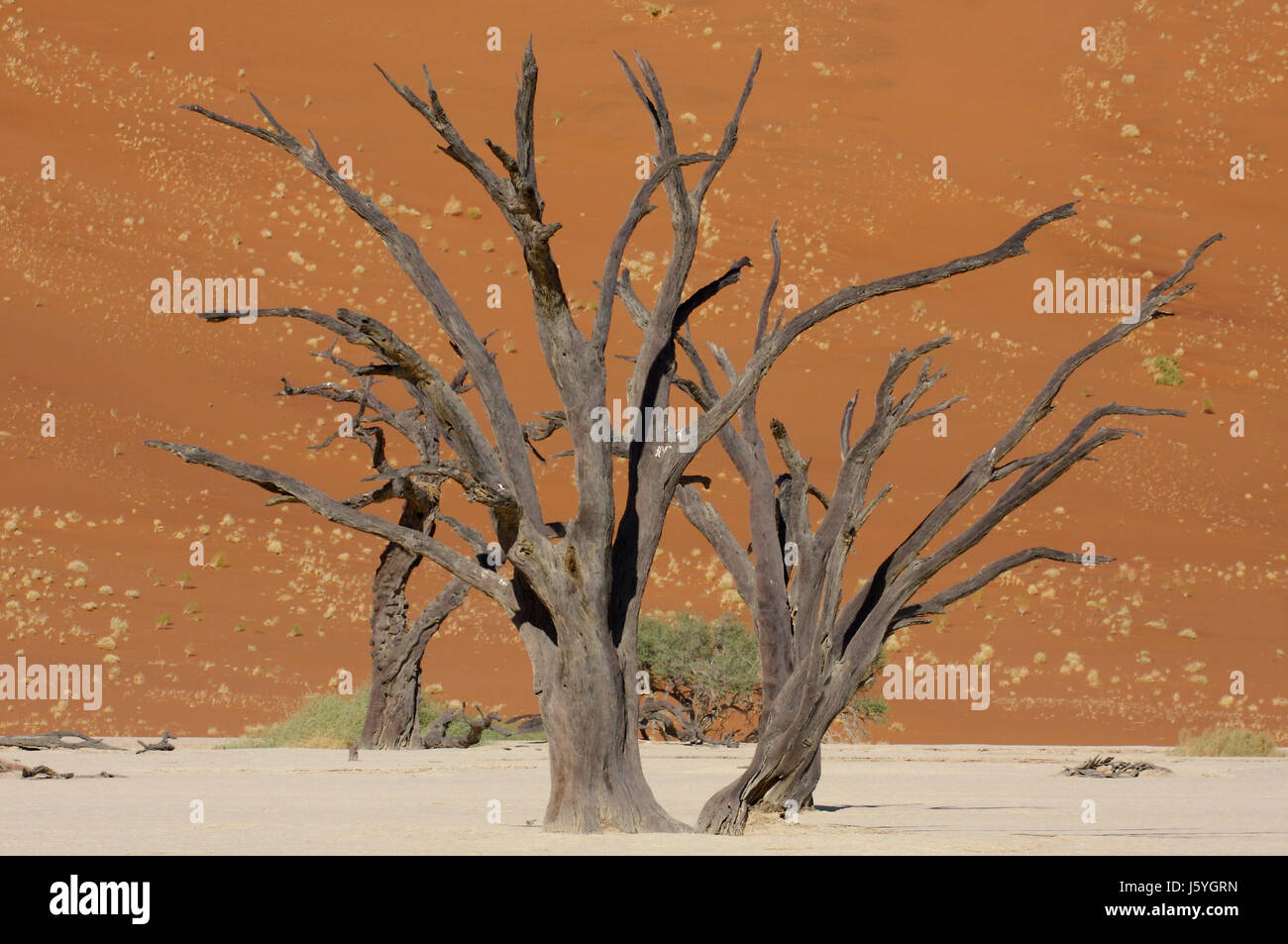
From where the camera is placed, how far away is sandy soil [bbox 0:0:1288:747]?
2623cm

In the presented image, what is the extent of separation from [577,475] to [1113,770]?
28.5 feet

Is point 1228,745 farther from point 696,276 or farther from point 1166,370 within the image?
point 696,276

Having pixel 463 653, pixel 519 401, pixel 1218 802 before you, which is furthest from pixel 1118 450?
pixel 1218 802

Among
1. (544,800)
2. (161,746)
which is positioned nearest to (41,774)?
(161,746)

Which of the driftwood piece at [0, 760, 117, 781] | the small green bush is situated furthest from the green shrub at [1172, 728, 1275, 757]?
the small green bush

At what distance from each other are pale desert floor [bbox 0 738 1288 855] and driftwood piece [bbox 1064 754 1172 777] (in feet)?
0.71

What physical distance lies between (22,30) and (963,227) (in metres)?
24.4

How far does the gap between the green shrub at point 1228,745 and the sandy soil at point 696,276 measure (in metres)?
2.90

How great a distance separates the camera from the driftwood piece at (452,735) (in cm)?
1845

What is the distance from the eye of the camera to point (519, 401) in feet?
110

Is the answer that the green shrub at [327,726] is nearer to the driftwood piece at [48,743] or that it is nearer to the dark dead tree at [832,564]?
the driftwood piece at [48,743]

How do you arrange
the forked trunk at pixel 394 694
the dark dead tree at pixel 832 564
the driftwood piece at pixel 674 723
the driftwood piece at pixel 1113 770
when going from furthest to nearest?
the driftwood piece at pixel 674 723 < the forked trunk at pixel 394 694 < the driftwood piece at pixel 1113 770 < the dark dead tree at pixel 832 564

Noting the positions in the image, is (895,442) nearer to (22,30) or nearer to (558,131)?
(558,131)

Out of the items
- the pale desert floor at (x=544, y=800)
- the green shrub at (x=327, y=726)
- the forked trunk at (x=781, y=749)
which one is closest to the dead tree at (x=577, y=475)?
the forked trunk at (x=781, y=749)
